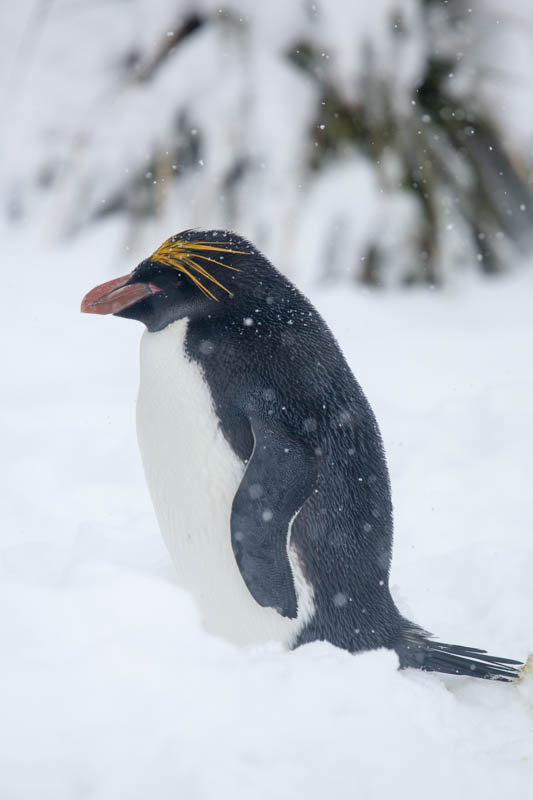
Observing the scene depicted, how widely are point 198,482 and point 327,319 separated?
242cm

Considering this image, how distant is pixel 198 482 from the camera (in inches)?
62.7

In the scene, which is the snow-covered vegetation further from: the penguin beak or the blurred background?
the penguin beak

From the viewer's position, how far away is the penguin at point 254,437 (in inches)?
60.4

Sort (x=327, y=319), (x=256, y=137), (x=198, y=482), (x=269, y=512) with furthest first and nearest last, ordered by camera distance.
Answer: (x=256, y=137) → (x=327, y=319) → (x=198, y=482) → (x=269, y=512)

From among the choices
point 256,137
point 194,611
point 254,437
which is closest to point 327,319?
point 256,137

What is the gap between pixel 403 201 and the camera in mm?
4219

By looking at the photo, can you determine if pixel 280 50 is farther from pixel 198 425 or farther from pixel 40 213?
pixel 198 425

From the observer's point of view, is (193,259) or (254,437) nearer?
(254,437)

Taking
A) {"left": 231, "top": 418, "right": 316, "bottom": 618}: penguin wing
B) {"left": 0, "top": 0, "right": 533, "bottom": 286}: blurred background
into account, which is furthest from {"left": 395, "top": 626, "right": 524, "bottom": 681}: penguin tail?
{"left": 0, "top": 0, "right": 533, "bottom": 286}: blurred background

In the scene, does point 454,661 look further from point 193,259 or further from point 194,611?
point 193,259

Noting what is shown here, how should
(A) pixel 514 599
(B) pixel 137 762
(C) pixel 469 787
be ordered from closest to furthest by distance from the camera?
(B) pixel 137 762
(C) pixel 469 787
(A) pixel 514 599

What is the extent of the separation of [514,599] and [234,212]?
266cm

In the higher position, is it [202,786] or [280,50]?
[280,50]

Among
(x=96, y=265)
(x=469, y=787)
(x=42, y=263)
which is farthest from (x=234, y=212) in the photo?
(x=469, y=787)
